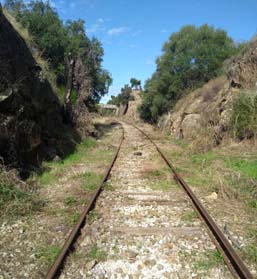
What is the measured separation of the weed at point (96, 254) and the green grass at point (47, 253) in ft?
1.46

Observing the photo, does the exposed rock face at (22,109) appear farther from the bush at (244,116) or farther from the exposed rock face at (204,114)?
the bush at (244,116)

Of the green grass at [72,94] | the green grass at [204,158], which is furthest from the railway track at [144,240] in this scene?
the green grass at [72,94]

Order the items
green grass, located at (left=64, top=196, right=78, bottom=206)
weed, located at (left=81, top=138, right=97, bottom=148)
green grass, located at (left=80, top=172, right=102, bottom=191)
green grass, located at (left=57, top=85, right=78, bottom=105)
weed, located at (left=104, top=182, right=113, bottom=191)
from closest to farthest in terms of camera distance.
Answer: green grass, located at (left=64, top=196, right=78, bottom=206)
weed, located at (left=104, top=182, right=113, bottom=191)
green grass, located at (left=80, top=172, right=102, bottom=191)
weed, located at (left=81, top=138, right=97, bottom=148)
green grass, located at (left=57, top=85, right=78, bottom=105)

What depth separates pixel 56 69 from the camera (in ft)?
60.7

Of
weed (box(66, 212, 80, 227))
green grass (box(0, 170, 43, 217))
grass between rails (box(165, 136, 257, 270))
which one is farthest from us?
green grass (box(0, 170, 43, 217))

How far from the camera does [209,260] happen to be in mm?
4305

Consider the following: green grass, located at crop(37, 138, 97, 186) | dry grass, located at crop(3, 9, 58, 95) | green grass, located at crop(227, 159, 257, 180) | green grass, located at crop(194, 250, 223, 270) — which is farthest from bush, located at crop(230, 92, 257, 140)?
dry grass, located at crop(3, 9, 58, 95)

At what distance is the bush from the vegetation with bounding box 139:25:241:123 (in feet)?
34.1

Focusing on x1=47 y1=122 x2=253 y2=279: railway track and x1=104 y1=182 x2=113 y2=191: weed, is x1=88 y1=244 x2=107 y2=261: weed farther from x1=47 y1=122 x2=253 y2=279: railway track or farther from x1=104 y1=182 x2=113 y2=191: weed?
x1=104 y1=182 x2=113 y2=191: weed

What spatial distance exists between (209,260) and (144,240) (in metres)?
0.99

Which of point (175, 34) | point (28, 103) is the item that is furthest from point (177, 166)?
point (175, 34)

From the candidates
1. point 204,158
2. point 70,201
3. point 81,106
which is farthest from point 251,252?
point 81,106

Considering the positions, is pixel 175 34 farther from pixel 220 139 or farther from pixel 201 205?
pixel 201 205

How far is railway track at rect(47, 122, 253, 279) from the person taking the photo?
406 cm
